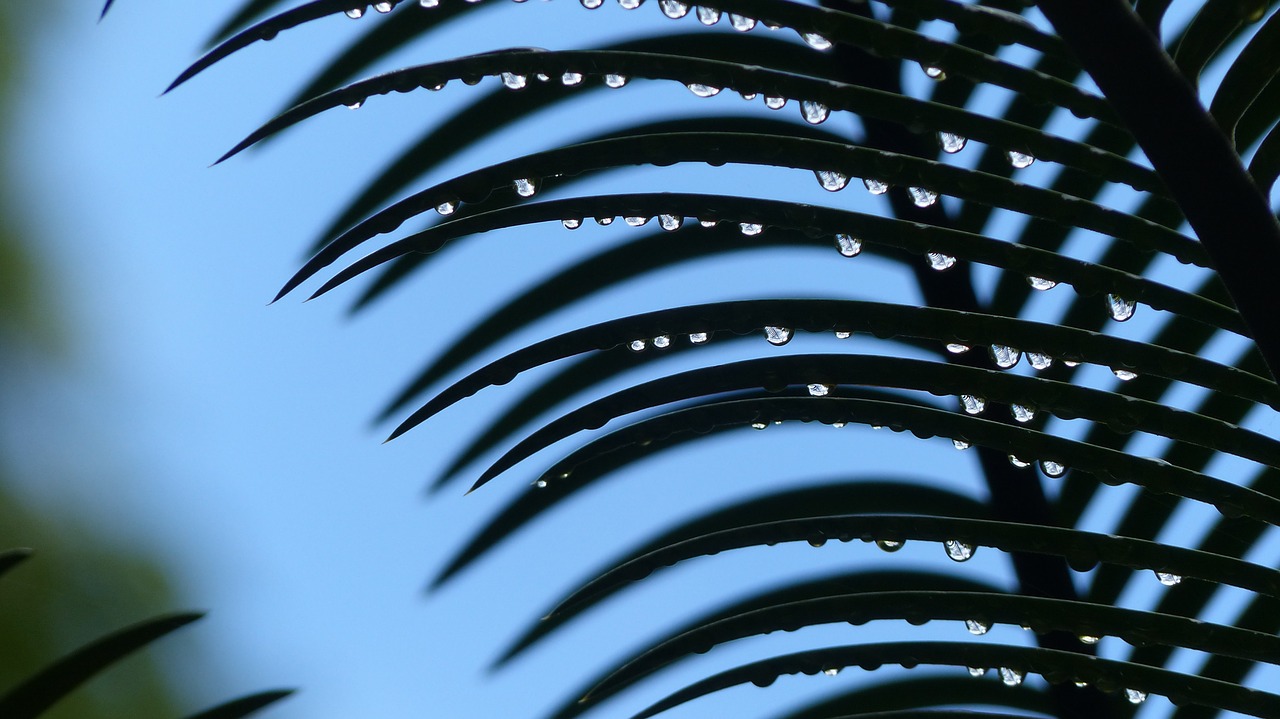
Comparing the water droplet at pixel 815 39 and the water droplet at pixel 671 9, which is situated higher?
the water droplet at pixel 671 9

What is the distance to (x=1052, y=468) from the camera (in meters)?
0.56

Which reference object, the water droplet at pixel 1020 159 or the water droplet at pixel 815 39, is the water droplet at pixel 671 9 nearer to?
the water droplet at pixel 815 39

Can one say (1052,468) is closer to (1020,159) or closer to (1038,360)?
(1038,360)

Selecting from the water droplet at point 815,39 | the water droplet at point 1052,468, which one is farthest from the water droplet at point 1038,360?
the water droplet at point 815,39

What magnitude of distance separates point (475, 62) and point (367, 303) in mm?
636

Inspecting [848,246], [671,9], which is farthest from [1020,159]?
[671,9]

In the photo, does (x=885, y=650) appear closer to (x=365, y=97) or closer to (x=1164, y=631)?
(x=1164, y=631)

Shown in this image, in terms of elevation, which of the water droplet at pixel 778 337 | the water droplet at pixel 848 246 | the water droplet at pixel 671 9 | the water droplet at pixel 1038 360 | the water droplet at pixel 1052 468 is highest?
the water droplet at pixel 671 9

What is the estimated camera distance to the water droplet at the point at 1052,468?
0.51 meters

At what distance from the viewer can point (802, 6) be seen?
0.44 meters

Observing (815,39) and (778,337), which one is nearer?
(815,39)

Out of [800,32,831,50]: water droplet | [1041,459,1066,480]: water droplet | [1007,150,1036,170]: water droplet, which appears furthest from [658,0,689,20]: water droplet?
[1041,459,1066,480]: water droplet

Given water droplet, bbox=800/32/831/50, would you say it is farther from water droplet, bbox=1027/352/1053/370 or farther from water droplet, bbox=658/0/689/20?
water droplet, bbox=1027/352/1053/370

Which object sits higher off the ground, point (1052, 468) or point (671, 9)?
point (671, 9)
